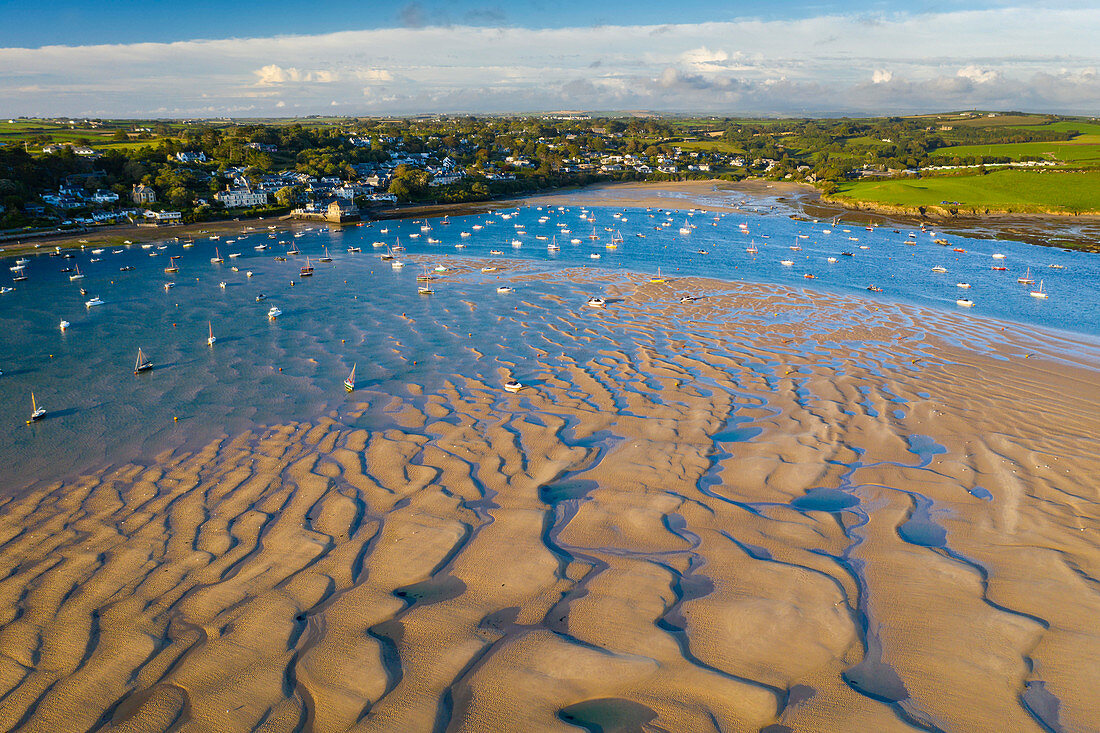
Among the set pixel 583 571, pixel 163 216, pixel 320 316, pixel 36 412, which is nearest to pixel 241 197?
pixel 163 216

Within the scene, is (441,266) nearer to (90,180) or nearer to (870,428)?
(870,428)

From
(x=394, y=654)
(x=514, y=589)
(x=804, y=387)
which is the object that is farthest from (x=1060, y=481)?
(x=394, y=654)

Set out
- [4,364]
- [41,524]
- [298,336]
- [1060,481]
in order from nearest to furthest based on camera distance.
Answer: [41,524] → [1060,481] → [4,364] → [298,336]

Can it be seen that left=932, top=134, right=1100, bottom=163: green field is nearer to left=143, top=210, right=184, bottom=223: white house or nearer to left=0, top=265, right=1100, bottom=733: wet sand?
left=0, top=265, right=1100, bottom=733: wet sand

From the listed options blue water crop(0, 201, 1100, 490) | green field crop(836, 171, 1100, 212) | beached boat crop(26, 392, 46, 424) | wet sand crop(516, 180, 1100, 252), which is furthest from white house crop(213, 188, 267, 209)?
green field crop(836, 171, 1100, 212)

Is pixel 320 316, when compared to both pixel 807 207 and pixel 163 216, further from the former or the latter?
pixel 807 207
